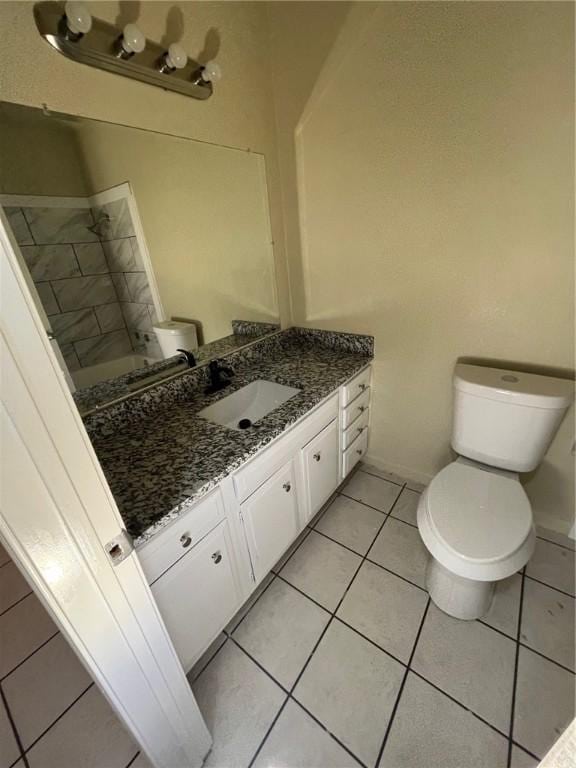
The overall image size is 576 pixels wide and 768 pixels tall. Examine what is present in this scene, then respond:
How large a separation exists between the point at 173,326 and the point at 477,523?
1.43 meters

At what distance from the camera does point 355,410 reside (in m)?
1.73

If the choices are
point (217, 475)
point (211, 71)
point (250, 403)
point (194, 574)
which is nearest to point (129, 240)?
point (211, 71)

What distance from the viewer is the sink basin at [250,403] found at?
56.3 inches

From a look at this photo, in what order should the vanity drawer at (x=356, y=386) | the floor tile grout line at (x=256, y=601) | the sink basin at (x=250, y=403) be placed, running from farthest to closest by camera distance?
the vanity drawer at (x=356, y=386) < the sink basin at (x=250, y=403) < the floor tile grout line at (x=256, y=601)

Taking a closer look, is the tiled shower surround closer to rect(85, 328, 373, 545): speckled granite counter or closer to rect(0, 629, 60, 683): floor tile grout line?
rect(85, 328, 373, 545): speckled granite counter

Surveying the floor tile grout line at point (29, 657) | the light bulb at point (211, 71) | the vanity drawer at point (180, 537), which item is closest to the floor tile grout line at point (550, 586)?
the vanity drawer at point (180, 537)

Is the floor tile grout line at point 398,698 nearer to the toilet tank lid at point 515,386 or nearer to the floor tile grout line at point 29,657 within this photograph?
the toilet tank lid at point 515,386

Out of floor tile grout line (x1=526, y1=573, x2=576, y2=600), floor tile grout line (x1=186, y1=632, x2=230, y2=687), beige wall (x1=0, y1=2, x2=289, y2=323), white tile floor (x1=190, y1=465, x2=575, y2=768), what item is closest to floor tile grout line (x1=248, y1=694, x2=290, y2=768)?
white tile floor (x1=190, y1=465, x2=575, y2=768)

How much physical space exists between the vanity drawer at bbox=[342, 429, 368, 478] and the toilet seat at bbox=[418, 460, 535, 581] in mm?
518

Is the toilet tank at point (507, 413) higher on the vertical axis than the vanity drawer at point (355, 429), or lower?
higher

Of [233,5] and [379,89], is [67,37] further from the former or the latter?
[379,89]

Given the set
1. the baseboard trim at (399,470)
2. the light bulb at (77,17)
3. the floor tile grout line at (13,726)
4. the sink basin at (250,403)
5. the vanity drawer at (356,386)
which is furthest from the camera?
the baseboard trim at (399,470)

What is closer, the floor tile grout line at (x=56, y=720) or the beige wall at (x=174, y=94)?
the beige wall at (x=174, y=94)

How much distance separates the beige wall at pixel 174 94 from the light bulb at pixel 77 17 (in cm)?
10
